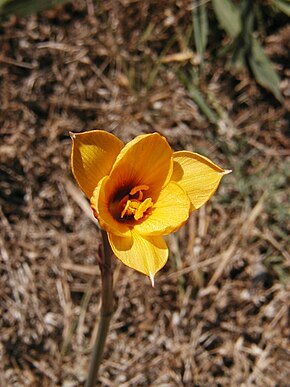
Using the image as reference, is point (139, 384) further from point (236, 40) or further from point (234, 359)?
point (236, 40)

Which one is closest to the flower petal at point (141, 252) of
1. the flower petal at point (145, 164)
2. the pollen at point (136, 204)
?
the pollen at point (136, 204)

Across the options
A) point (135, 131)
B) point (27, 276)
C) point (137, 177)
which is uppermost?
point (137, 177)

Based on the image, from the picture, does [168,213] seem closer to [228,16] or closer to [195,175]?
[195,175]

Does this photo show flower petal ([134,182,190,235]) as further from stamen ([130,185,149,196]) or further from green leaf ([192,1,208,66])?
green leaf ([192,1,208,66])

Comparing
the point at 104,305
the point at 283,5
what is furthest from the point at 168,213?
the point at 283,5

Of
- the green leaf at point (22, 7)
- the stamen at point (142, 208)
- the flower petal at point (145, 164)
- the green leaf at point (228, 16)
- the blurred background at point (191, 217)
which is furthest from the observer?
the green leaf at point (228, 16)

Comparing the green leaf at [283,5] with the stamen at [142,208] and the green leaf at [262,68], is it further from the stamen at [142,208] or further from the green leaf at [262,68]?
the stamen at [142,208]

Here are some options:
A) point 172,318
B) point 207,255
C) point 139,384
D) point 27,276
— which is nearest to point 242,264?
point 207,255
